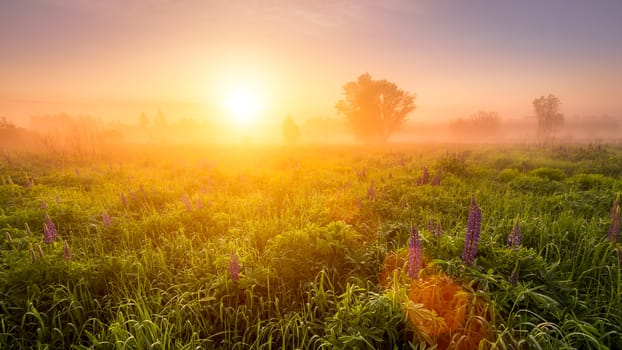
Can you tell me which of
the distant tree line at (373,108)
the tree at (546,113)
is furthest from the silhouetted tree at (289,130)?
the tree at (546,113)

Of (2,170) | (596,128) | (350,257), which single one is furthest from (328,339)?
(596,128)

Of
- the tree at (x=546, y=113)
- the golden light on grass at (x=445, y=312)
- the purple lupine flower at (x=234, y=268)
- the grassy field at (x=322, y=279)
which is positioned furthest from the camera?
the tree at (x=546, y=113)

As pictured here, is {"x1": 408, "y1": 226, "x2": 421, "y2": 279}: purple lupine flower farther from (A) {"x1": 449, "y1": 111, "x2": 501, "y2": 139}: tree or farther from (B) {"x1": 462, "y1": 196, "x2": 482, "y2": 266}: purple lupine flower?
(A) {"x1": 449, "y1": 111, "x2": 501, "y2": 139}: tree

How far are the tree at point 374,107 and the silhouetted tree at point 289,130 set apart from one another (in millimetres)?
32392

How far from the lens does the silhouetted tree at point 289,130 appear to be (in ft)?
243

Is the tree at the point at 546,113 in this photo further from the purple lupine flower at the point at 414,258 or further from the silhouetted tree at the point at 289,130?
the purple lupine flower at the point at 414,258

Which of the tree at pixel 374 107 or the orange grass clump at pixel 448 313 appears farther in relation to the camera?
the tree at pixel 374 107

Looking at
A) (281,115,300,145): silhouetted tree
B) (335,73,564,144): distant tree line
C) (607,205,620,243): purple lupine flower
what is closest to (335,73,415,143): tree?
(335,73,564,144): distant tree line

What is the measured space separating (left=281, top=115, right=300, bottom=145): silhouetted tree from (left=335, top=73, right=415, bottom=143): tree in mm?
32392

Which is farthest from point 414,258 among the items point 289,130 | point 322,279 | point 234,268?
point 289,130

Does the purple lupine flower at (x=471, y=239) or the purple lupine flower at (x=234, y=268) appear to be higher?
the purple lupine flower at (x=471, y=239)

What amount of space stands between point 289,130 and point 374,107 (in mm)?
37065

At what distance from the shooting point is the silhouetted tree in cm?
7419

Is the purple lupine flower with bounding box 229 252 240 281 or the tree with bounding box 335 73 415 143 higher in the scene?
the tree with bounding box 335 73 415 143
